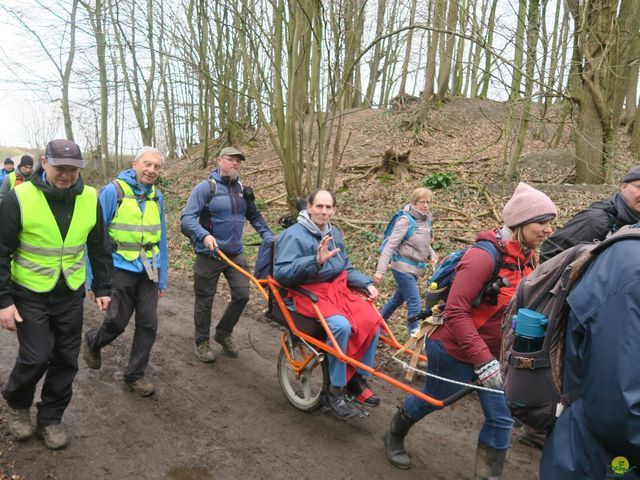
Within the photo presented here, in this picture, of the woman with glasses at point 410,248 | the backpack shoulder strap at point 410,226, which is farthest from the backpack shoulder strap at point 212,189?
the backpack shoulder strap at point 410,226

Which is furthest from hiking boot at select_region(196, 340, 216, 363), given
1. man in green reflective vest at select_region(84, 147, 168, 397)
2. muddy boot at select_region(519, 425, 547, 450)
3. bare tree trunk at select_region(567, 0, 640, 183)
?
bare tree trunk at select_region(567, 0, 640, 183)

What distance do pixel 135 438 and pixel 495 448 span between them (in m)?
2.79

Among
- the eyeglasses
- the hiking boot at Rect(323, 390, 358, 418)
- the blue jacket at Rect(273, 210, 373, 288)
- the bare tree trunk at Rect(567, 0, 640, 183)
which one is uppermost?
the bare tree trunk at Rect(567, 0, 640, 183)

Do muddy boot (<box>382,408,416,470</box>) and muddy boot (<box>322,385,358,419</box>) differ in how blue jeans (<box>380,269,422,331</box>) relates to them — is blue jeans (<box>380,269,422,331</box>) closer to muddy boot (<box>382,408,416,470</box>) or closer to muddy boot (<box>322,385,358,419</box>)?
muddy boot (<box>322,385,358,419</box>)

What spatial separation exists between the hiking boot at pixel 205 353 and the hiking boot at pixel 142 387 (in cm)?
84

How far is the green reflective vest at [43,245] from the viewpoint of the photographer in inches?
140

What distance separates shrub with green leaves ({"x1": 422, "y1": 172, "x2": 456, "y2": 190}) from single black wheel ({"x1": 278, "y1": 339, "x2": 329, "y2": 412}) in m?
7.65

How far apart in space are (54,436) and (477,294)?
336cm

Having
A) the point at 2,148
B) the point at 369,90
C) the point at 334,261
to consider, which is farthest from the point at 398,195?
the point at 2,148

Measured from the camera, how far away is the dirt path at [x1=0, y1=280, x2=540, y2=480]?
3615mm

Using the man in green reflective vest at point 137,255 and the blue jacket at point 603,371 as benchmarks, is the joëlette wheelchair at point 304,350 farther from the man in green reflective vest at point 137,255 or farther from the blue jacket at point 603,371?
the blue jacket at point 603,371

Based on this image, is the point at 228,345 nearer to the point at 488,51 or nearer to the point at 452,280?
the point at 452,280

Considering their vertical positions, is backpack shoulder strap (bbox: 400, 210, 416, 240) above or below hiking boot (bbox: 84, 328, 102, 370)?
above

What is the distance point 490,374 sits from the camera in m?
3.02
